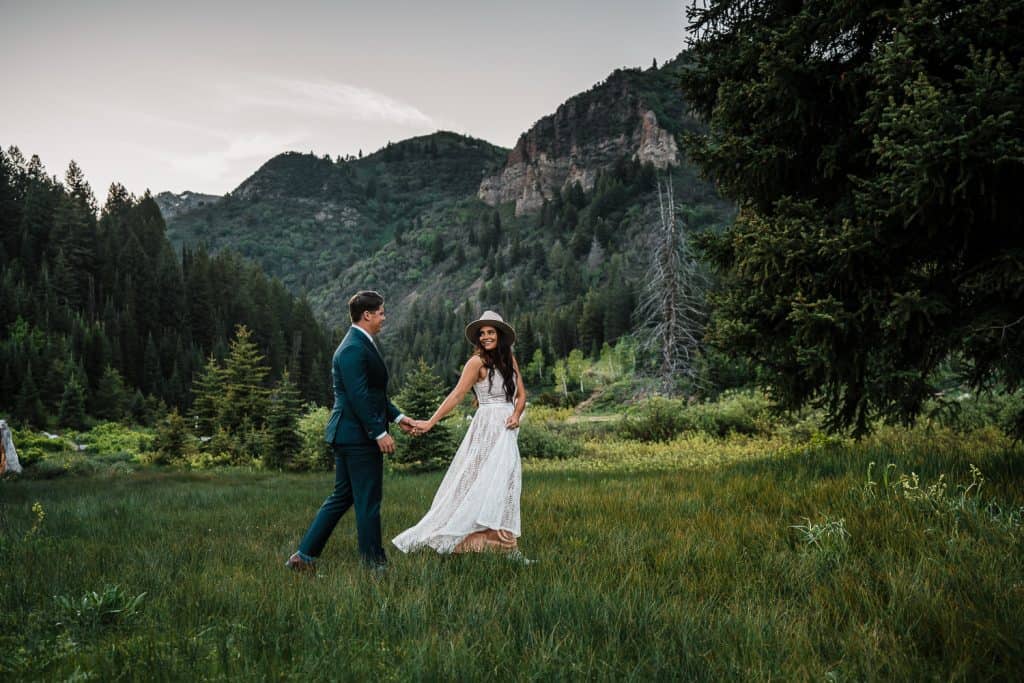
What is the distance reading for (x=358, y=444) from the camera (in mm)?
4637

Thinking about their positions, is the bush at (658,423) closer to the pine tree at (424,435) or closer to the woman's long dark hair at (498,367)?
the pine tree at (424,435)

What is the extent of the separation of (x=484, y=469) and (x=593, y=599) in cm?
199

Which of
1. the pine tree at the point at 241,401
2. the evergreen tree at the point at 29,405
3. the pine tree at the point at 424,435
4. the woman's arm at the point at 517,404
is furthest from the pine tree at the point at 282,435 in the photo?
the evergreen tree at the point at 29,405

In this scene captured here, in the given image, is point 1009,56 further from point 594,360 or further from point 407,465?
point 594,360

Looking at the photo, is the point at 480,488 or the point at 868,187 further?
the point at 868,187

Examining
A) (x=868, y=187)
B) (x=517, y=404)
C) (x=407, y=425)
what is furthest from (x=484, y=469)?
(x=868, y=187)

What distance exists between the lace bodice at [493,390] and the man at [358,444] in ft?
3.01

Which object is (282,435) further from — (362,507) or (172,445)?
(362,507)

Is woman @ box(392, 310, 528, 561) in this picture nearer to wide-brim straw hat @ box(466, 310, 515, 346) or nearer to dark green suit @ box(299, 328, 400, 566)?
wide-brim straw hat @ box(466, 310, 515, 346)

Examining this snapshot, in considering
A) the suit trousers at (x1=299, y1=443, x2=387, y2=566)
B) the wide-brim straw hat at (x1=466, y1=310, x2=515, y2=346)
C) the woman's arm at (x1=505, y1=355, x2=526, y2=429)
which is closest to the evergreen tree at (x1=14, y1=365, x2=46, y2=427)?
the suit trousers at (x1=299, y1=443, x2=387, y2=566)

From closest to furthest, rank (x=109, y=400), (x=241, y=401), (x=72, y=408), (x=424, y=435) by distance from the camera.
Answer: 1. (x=424, y=435)
2. (x=241, y=401)
3. (x=72, y=408)
4. (x=109, y=400)

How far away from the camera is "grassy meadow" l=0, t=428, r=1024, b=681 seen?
2479mm

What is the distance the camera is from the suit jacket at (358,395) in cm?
454

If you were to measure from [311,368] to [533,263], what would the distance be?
78.4m
